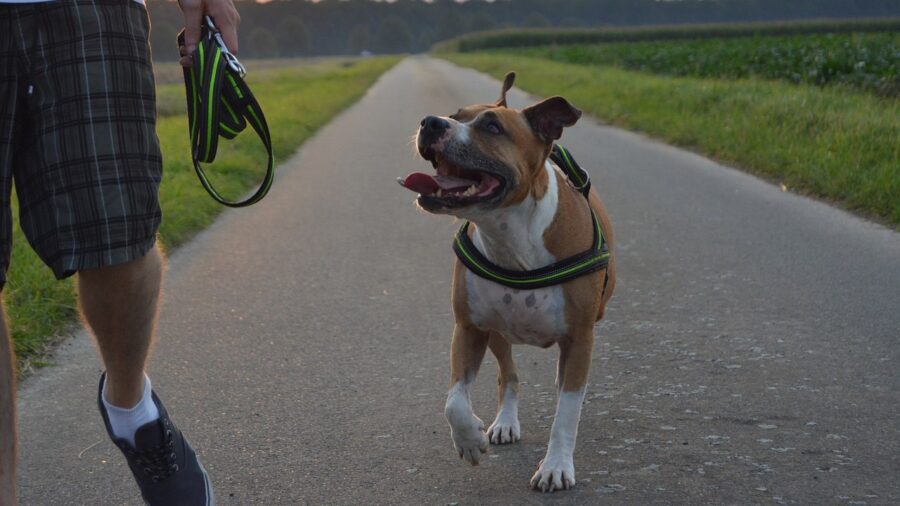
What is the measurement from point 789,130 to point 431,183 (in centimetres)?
938

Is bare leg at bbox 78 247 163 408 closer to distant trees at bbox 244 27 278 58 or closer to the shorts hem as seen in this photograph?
the shorts hem

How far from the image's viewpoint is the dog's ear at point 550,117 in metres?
3.52

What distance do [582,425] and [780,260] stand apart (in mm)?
3367

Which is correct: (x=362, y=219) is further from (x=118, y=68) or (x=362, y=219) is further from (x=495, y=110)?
(x=118, y=68)

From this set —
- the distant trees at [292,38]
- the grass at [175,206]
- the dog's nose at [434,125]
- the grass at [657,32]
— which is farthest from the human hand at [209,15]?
the distant trees at [292,38]

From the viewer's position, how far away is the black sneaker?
297 centimetres

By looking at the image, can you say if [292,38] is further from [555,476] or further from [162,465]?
[162,465]

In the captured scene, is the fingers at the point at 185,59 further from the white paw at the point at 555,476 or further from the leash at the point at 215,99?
the white paw at the point at 555,476

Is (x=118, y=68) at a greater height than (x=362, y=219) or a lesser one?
greater

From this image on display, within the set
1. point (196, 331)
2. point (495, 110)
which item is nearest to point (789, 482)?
point (495, 110)

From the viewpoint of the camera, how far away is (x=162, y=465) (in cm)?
301

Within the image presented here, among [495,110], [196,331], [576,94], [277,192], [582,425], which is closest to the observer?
[495,110]

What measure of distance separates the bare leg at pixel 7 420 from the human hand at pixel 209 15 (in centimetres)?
94

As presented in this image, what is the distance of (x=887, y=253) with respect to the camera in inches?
275
